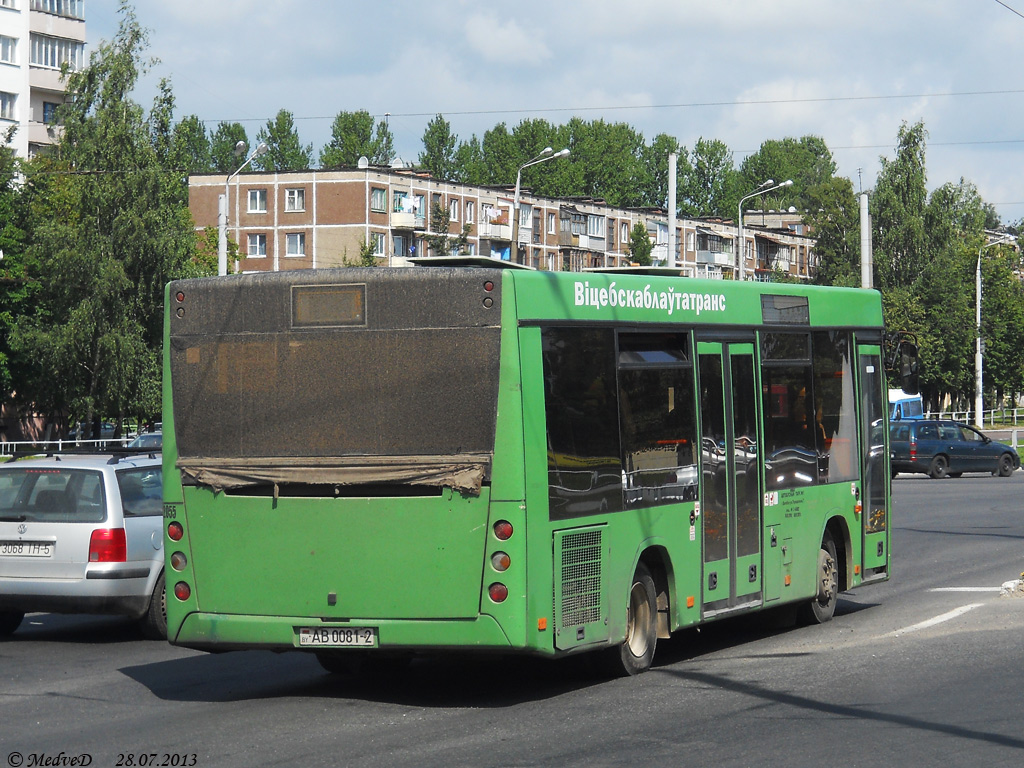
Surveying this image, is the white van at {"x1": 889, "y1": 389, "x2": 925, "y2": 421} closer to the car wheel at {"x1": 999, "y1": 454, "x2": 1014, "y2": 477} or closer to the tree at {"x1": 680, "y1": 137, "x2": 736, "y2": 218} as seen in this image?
the car wheel at {"x1": 999, "y1": 454, "x2": 1014, "y2": 477}

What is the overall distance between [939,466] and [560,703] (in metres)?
35.1

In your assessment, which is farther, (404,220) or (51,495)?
(404,220)

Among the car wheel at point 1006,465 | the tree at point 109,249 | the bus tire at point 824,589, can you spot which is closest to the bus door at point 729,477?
the bus tire at point 824,589

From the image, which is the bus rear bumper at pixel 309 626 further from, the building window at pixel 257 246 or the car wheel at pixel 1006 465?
the building window at pixel 257 246

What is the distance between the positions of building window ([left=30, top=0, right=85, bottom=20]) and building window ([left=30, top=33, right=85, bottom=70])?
156 centimetres

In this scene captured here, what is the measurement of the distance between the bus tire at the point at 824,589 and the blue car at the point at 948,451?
29.5 meters

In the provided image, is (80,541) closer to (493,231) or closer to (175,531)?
(175,531)

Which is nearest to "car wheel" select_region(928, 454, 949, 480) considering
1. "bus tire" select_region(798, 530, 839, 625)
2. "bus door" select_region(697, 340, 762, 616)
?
"bus tire" select_region(798, 530, 839, 625)

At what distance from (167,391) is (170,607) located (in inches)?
53.7

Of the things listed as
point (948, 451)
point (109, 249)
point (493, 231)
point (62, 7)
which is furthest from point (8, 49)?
point (948, 451)

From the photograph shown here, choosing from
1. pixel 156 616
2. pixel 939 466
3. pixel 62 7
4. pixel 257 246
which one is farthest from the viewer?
pixel 257 246

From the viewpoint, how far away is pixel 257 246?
94.2 meters

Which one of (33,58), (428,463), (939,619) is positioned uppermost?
(33,58)

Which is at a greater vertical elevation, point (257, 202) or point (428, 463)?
point (257, 202)
